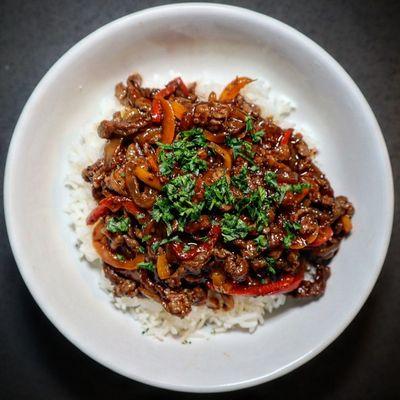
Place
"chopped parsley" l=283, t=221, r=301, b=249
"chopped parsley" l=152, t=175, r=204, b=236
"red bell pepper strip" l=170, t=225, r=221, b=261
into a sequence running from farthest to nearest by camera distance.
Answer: "chopped parsley" l=283, t=221, r=301, b=249
"red bell pepper strip" l=170, t=225, r=221, b=261
"chopped parsley" l=152, t=175, r=204, b=236

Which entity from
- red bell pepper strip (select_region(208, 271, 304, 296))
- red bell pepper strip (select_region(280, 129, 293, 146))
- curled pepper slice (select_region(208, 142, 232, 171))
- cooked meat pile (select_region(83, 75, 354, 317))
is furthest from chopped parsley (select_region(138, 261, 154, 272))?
red bell pepper strip (select_region(280, 129, 293, 146))

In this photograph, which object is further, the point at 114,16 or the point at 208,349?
the point at 114,16

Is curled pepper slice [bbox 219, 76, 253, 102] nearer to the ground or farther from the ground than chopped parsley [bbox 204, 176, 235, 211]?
farther from the ground

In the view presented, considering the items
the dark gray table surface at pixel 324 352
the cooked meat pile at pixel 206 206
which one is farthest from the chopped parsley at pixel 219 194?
the dark gray table surface at pixel 324 352

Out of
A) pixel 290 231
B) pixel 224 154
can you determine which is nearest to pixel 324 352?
pixel 290 231

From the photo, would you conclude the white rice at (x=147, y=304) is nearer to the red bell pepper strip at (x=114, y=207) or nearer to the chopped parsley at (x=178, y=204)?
the red bell pepper strip at (x=114, y=207)

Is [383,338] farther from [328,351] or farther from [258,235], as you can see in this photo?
[258,235]

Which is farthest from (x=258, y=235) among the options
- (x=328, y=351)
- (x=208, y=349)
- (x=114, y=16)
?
(x=114, y=16)

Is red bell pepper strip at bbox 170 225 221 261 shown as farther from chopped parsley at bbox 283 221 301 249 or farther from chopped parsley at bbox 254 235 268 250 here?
chopped parsley at bbox 283 221 301 249
